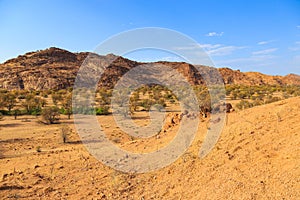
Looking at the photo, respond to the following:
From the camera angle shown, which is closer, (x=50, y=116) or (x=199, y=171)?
(x=199, y=171)

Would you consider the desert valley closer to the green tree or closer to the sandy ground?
the sandy ground

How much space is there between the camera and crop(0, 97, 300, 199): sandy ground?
5360mm

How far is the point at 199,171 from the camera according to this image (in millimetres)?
6488

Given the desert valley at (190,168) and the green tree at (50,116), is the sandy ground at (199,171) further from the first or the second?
the green tree at (50,116)

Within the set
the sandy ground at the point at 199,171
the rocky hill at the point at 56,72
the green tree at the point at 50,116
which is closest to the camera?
the sandy ground at the point at 199,171

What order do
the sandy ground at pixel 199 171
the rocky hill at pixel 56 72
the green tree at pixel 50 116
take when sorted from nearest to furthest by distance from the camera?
the sandy ground at pixel 199 171 → the green tree at pixel 50 116 → the rocky hill at pixel 56 72

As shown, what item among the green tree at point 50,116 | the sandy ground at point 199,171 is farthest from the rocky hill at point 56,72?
the sandy ground at point 199,171

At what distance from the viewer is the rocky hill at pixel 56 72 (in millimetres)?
49188

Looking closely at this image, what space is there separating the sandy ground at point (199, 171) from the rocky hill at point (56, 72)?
3175cm

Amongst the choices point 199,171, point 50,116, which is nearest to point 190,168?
point 199,171

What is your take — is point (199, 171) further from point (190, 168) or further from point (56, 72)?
point (56, 72)

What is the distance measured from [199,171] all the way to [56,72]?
52.5m

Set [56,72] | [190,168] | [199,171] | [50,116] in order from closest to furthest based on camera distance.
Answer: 1. [199,171]
2. [190,168]
3. [50,116]
4. [56,72]

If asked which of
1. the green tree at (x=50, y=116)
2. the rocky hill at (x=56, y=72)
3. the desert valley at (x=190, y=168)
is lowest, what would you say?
the desert valley at (x=190, y=168)
